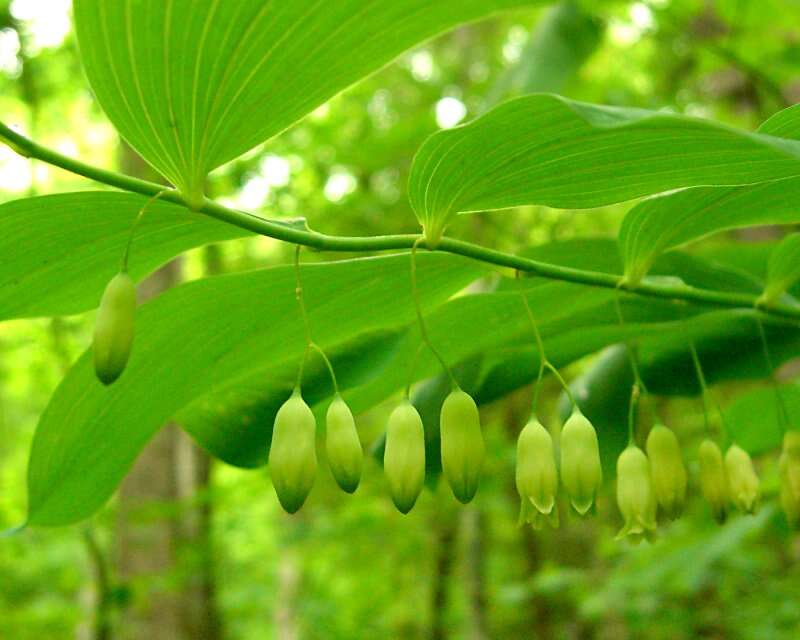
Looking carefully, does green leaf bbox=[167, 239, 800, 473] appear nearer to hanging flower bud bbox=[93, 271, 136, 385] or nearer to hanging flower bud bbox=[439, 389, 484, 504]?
hanging flower bud bbox=[439, 389, 484, 504]

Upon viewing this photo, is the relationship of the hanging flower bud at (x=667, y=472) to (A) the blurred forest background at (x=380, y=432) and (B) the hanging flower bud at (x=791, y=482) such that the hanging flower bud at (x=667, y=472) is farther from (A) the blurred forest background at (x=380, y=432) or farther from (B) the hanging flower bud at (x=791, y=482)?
(A) the blurred forest background at (x=380, y=432)

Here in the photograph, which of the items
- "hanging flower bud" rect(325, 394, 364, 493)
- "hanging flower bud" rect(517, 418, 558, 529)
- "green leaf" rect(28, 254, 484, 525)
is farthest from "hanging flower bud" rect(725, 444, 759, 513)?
"hanging flower bud" rect(325, 394, 364, 493)

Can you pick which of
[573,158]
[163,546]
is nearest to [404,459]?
[573,158]

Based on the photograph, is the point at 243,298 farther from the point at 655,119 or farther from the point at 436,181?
the point at 655,119

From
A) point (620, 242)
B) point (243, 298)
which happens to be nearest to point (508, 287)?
point (620, 242)

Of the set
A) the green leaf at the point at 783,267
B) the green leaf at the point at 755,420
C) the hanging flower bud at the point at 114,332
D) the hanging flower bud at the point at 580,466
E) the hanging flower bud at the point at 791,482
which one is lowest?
the hanging flower bud at the point at 791,482

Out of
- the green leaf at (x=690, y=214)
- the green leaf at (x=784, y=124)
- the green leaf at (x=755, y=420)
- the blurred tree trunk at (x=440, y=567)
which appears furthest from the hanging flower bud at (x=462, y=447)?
the blurred tree trunk at (x=440, y=567)

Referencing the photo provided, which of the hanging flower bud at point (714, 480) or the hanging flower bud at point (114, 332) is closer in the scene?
the hanging flower bud at point (114, 332)
